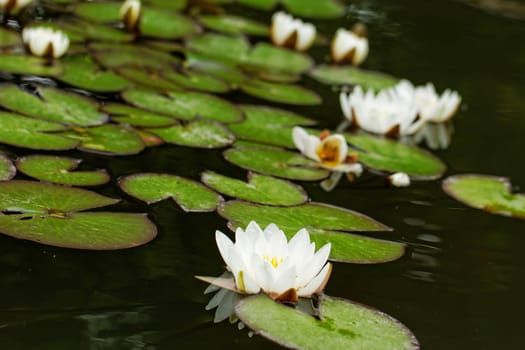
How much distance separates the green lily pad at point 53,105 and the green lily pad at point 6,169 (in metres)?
0.37

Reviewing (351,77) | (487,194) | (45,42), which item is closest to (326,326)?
(487,194)

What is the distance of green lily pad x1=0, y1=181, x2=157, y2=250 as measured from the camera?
1675mm

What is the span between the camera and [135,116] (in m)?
2.48

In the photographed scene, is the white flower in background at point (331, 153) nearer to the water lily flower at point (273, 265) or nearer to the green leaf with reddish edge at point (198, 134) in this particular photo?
the green leaf with reddish edge at point (198, 134)

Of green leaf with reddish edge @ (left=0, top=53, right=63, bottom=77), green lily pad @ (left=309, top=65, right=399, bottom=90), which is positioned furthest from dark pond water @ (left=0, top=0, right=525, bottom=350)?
green leaf with reddish edge @ (left=0, top=53, right=63, bottom=77)

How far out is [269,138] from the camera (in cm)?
252

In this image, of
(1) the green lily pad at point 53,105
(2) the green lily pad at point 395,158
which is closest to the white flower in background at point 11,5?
(1) the green lily pad at point 53,105

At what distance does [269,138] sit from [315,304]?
101 cm

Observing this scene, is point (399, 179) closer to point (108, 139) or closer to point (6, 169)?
point (108, 139)

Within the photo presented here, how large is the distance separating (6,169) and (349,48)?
175cm

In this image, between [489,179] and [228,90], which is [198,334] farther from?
[228,90]

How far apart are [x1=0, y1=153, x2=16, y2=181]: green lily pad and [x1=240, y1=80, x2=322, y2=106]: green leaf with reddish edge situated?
1090 mm

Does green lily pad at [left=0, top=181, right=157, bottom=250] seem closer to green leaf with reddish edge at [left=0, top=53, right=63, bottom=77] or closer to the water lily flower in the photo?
the water lily flower

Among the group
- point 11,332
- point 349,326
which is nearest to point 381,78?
point 349,326
